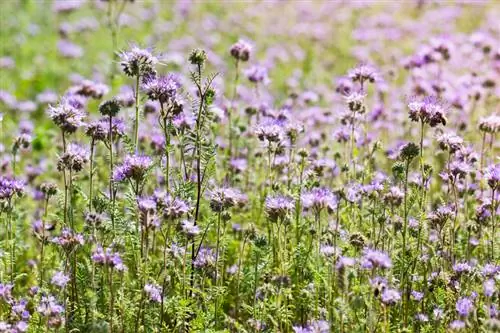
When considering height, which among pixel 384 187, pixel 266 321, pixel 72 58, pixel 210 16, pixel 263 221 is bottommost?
pixel 266 321

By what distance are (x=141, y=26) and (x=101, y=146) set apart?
7.24 m

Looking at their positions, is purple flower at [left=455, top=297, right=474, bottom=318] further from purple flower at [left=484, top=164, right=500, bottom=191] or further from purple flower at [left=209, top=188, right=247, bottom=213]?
purple flower at [left=209, top=188, right=247, bottom=213]

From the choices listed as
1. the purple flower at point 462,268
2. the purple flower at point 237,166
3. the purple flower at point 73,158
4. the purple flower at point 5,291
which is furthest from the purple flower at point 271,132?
the purple flower at point 5,291

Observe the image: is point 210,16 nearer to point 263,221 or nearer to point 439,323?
point 263,221

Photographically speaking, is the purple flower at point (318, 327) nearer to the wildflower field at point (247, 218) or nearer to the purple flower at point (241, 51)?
the wildflower field at point (247, 218)

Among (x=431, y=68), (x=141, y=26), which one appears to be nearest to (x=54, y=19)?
(x=141, y=26)

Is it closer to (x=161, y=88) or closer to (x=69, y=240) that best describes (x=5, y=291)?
(x=69, y=240)

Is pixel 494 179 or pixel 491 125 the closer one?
pixel 494 179

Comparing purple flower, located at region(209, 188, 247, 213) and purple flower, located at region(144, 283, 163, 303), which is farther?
purple flower, located at region(209, 188, 247, 213)

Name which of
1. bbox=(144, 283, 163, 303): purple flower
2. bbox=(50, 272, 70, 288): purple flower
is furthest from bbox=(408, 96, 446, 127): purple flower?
bbox=(50, 272, 70, 288): purple flower

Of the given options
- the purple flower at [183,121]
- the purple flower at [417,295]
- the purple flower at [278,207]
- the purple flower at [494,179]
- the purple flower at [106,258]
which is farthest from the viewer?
the purple flower at [183,121]

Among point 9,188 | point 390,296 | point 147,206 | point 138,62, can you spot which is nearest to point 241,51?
point 138,62

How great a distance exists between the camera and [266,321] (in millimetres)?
4598

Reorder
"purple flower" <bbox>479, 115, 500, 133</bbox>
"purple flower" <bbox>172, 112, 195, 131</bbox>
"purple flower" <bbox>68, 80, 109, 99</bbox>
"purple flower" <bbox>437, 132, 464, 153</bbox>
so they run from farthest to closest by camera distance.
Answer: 1. "purple flower" <bbox>68, 80, 109, 99</bbox>
2. "purple flower" <bbox>479, 115, 500, 133</bbox>
3. "purple flower" <bbox>172, 112, 195, 131</bbox>
4. "purple flower" <bbox>437, 132, 464, 153</bbox>
